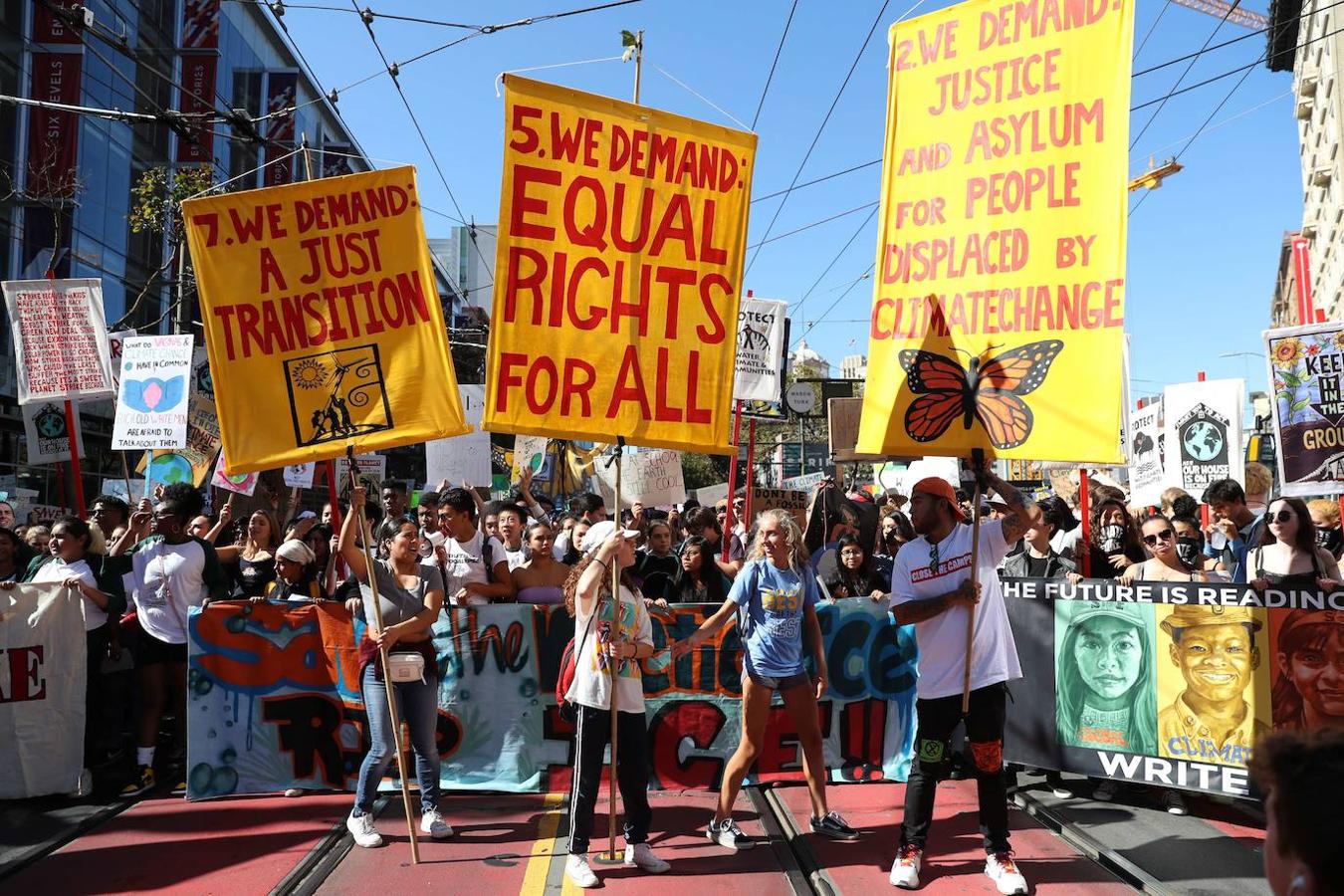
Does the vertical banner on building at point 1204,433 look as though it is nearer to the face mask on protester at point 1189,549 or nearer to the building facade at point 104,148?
the face mask on protester at point 1189,549

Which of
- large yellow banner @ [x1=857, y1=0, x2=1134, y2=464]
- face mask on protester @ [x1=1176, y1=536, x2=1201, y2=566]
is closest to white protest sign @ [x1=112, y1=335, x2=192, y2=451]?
large yellow banner @ [x1=857, y1=0, x2=1134, y2=464]

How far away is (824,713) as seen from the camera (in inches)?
292

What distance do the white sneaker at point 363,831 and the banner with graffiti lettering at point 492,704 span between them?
4.10 ft

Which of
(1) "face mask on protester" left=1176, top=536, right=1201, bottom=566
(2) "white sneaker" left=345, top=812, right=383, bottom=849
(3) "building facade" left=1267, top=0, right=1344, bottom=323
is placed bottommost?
(2) "white sneaker" left=345, top=812, right=383, bottom=849

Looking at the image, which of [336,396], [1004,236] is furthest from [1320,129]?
[336,396]

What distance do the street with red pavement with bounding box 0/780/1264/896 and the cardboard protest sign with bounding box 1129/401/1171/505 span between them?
546 centimetres

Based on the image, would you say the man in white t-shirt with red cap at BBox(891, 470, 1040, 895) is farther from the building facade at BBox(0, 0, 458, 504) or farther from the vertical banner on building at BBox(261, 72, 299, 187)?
the vertical banner on building at BBox(261, 72, 299, 187)

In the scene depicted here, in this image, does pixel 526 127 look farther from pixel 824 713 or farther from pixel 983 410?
pixel 824 713

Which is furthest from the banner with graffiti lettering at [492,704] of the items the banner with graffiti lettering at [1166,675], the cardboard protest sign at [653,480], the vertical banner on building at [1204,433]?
the cardboard protest sign at [653,480]

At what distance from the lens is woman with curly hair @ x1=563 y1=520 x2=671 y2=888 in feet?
17.9

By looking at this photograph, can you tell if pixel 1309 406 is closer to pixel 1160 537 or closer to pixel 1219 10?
pixel 1160 537

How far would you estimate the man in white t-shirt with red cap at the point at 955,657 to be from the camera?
17.0ft

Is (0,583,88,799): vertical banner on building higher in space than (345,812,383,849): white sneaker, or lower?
higher

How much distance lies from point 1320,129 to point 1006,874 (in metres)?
46.6
